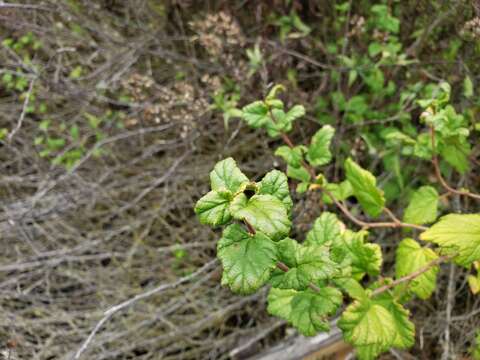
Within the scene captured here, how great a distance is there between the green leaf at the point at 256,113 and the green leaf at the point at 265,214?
1.76ft

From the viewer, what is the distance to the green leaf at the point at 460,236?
0.97m

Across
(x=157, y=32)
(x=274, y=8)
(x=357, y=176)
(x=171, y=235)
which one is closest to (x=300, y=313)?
(x=357, y=176)

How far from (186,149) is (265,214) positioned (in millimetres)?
1547

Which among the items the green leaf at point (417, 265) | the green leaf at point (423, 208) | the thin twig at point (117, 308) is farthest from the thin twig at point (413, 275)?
the thin twig at point (117, 308)

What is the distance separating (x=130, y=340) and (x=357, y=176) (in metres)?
1.27

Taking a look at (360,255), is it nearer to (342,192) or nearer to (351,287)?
(351,287)

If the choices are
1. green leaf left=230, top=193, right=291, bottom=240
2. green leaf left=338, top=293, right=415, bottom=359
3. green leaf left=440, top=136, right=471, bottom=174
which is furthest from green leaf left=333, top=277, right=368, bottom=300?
green leaf left=440, top=136, right=471, bottom=174

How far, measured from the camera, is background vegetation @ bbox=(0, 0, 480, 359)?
1.77 metres

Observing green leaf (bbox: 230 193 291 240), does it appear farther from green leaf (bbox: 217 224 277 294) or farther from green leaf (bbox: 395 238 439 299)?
green leaf (bbox: 395 238 439 299)

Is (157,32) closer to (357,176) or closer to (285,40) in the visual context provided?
(285,40)

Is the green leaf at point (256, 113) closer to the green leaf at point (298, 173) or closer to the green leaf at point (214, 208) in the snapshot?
the green leaf at point (298, 173)

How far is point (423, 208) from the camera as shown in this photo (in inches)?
52.2

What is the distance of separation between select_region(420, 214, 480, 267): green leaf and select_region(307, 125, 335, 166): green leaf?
360mm

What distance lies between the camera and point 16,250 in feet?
7.00
